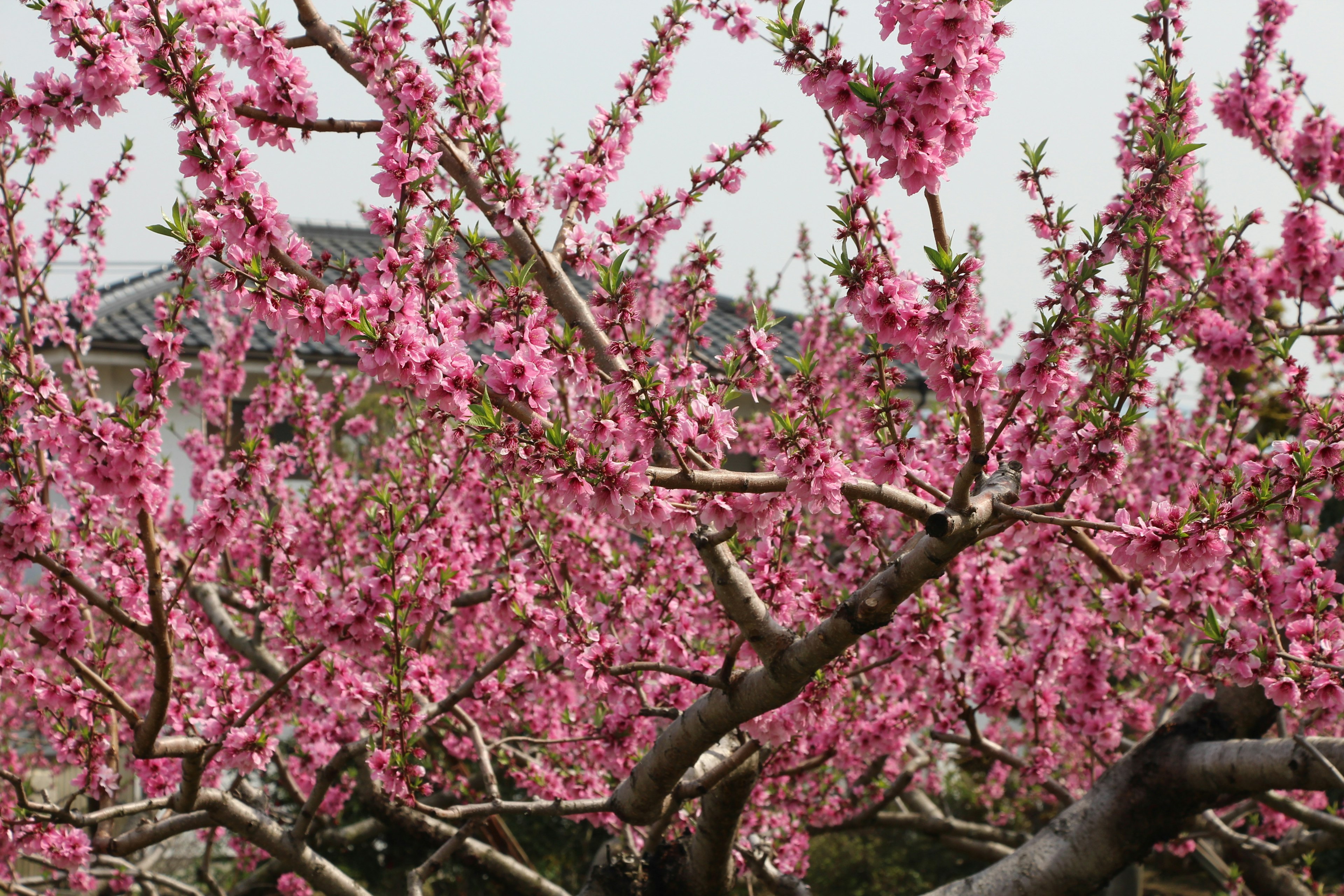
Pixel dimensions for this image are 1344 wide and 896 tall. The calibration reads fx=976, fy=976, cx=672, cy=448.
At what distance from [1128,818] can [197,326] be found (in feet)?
35.8

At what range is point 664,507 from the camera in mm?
2309

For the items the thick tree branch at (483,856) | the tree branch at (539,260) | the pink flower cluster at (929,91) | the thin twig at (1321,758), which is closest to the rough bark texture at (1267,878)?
the thin twig at (1321,758)

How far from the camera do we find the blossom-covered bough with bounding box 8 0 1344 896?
7.51 ft

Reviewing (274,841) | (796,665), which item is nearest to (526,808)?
(796,665)

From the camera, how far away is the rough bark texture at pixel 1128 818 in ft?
12.5

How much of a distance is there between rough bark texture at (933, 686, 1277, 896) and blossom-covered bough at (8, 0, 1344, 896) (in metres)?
0.02

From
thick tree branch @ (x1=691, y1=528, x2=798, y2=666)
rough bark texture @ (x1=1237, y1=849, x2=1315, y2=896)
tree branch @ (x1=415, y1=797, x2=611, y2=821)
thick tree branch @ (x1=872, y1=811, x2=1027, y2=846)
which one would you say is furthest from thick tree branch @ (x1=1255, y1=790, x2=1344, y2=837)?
tree branch @ (x1=415, y1=797, x2=611, y2=821)

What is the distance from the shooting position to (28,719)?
416 inches

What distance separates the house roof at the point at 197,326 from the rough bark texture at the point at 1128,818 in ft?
13.6

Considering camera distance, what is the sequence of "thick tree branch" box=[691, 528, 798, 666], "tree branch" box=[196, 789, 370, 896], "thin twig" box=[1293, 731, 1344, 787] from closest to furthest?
"thick tree branch" box=[691, 528, 798, 666]
"thin twig" box=[1293, 731, 1344, 787]
"tree branch" box=[196, 789, 370, 896]

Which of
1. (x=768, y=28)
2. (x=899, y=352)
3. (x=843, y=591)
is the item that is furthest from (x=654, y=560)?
(x=768, y=28)

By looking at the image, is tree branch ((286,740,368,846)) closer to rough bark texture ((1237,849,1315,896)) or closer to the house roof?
the house roof

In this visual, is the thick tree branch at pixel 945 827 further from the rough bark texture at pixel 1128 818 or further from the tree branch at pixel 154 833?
the tree branch at pixel 154 833

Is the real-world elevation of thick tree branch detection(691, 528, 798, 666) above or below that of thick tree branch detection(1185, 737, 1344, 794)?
above
